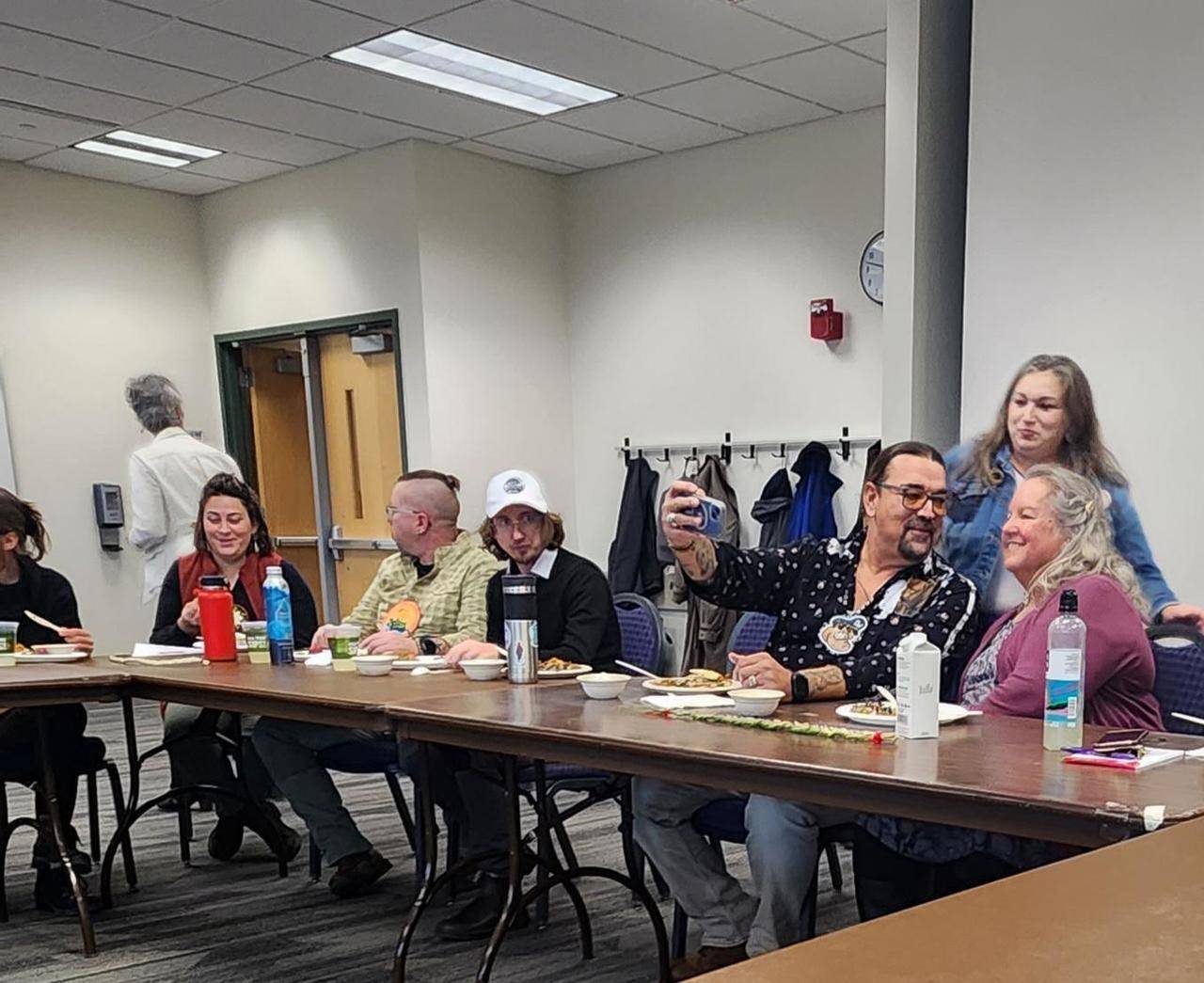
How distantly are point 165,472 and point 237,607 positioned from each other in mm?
1896

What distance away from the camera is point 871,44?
15.0 ft

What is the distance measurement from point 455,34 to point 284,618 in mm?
2310

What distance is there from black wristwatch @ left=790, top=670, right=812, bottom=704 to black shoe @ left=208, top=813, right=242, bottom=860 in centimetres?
213

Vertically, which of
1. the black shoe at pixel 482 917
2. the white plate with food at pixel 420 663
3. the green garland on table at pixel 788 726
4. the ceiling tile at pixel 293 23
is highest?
the ceiling tile at pixel 293 23

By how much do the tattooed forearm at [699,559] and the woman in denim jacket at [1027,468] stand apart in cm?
75

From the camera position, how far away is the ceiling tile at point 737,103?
501 centimetres

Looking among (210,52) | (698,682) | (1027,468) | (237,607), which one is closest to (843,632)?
(698,682)

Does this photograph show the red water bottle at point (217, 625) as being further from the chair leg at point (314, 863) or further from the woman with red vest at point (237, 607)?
the chair leg at point (314, 863)

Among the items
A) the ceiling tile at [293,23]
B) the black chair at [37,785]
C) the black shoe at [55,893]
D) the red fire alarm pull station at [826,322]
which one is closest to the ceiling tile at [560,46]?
the ceiling tile at [293,23]

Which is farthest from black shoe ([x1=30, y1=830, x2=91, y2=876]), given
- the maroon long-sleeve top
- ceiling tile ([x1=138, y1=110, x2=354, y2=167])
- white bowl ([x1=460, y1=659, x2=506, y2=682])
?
ceiling tile ([x1=138, y1=110, x2=354, y2=167])

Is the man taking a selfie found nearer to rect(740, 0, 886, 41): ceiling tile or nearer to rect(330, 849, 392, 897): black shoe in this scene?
rect(330, 849, 392, 897): black shoe

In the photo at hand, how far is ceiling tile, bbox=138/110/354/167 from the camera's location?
17.6ft

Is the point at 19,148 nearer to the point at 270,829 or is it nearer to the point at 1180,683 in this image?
the point at 270,829

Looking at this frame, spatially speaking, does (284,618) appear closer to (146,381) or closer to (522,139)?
(146,381)
